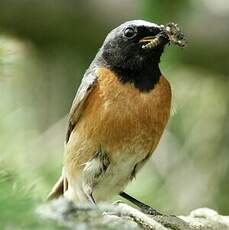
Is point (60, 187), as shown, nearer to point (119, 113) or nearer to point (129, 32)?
point (119, 113)

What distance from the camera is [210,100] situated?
213 inches

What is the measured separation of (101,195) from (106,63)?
71cm

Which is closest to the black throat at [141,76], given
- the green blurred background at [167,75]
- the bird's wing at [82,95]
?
the bird's wing at [82,95]

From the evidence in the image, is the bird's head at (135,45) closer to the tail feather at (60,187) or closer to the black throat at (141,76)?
the black throat at (141,76)

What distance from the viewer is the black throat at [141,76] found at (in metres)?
3.77

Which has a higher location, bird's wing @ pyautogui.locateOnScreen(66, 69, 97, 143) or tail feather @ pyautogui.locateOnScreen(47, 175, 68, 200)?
bird's wing @ pyautogui.locateOnScreen(66, 69, 97, 143)

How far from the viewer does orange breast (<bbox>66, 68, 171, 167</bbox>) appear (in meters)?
3.62

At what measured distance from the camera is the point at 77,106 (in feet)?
12.7

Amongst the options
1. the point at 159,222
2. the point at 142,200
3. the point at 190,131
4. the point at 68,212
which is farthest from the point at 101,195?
the point at 68,212

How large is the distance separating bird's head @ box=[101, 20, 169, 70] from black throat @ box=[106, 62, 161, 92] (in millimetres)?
23

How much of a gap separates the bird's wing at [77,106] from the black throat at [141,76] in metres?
0.14

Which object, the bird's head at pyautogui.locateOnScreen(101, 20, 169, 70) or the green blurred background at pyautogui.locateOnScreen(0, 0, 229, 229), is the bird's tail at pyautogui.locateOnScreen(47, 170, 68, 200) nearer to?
the green blurred background at pyautogui.locateOnScreen(0, 0, 229, 229)

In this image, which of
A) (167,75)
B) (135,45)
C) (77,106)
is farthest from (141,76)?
(167,75)

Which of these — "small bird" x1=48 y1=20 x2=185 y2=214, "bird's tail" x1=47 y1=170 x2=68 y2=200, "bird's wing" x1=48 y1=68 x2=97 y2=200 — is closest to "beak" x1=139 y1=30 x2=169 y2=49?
"small bird" x1=48 y1=20 x2=185 y2=214
